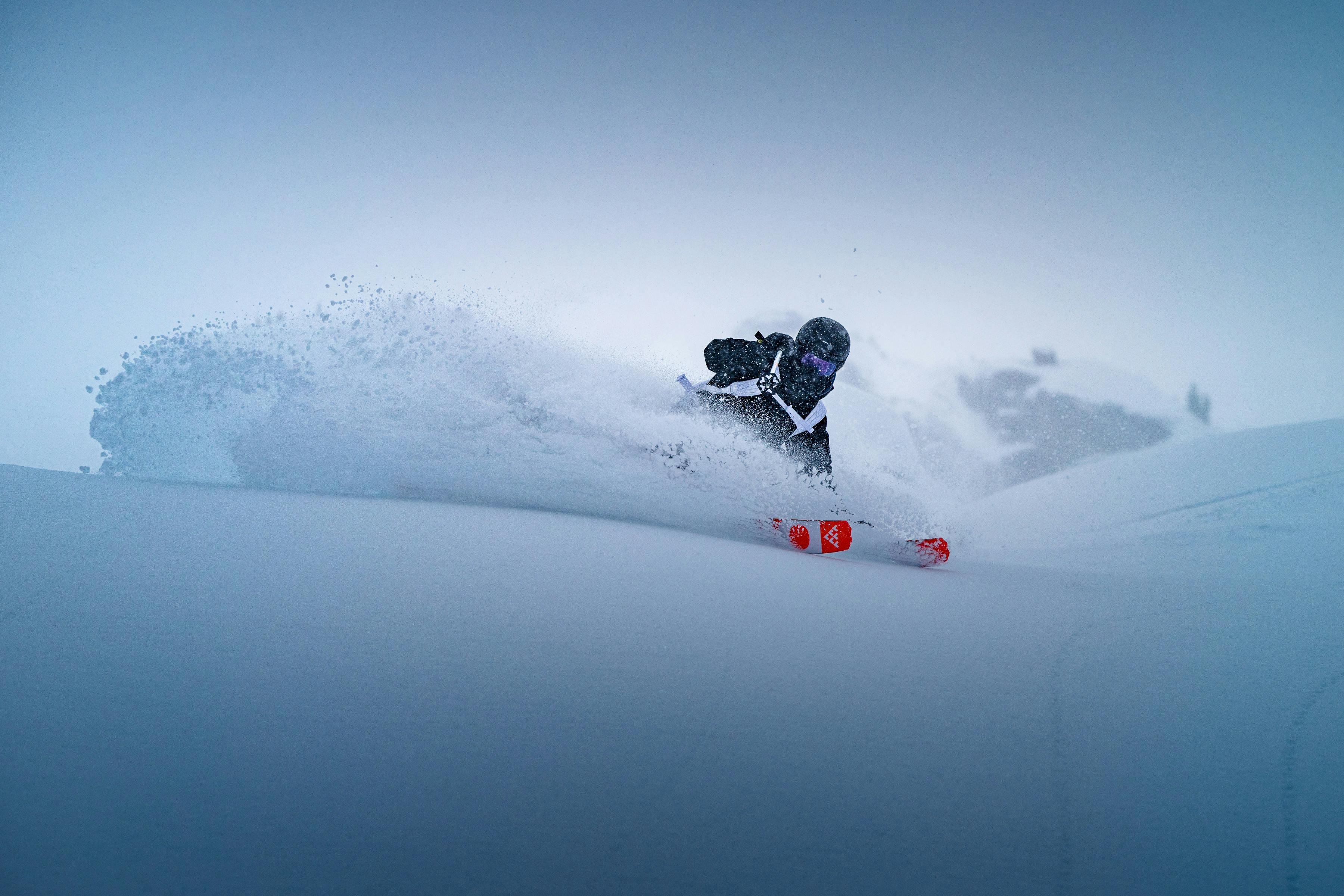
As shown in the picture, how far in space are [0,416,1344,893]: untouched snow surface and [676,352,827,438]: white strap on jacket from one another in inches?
74.4

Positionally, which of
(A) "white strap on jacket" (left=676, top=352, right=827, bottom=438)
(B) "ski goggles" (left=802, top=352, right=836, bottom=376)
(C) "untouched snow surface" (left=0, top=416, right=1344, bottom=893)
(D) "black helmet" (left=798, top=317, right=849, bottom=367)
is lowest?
(C) "untouched snow surface" (left=0, top=416, right=1344, bottom=893)

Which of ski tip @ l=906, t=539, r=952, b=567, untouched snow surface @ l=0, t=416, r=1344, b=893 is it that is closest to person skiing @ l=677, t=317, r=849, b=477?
ski tip @ l=906, t=539, r=952, b=567

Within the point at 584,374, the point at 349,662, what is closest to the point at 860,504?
the point at 584,374

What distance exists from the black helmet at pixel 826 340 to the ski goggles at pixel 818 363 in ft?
0.05

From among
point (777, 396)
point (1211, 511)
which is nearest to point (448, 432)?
point (777, 396)

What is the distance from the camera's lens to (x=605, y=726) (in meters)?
1.39

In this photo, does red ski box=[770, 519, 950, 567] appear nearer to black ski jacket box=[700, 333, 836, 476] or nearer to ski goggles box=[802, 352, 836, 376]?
black ski jacket box=[700, 333, 836, 476]

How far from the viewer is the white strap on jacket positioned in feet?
15.1

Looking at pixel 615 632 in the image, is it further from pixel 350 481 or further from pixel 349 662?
pixel 350 481

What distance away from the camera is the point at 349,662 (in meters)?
1.59

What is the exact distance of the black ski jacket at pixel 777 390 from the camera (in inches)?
181

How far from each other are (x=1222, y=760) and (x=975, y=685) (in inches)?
20.6

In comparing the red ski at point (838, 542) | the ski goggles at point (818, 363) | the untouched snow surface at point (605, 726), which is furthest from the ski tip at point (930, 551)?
the ski goggles at point (818, 363)

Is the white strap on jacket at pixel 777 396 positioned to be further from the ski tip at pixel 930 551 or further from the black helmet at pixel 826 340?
the ski tip at pixel 930 551
